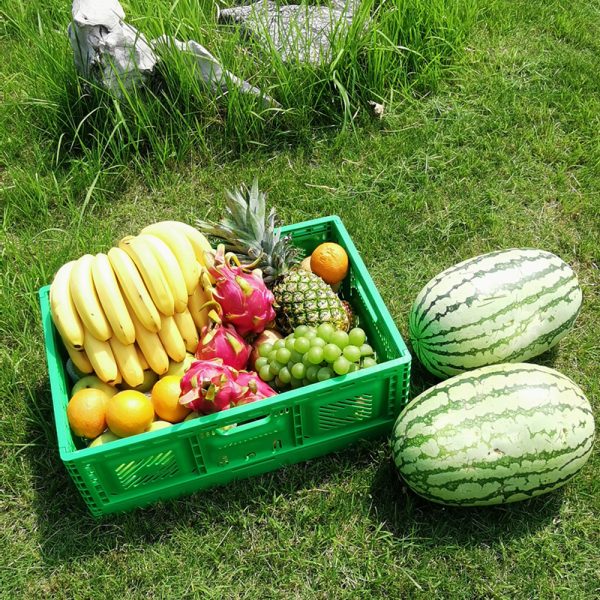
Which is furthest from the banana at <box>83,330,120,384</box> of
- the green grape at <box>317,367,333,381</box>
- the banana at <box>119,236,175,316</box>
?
the green grape at <box>317,367,333,381</box>

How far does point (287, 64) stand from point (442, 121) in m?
1.13

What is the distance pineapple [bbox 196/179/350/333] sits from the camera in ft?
10.4

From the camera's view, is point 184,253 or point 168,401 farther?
point 184,253

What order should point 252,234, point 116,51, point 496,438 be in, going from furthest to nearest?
point 116,51 < point 252,234 < point 496,438

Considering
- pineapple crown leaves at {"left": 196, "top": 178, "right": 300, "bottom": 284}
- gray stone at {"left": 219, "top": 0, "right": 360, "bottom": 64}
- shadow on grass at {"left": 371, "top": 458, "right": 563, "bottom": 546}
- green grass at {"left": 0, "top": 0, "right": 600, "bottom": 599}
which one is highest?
gray stone at {"left": 219, "top": 0, "right": 360, "bottom": 64}

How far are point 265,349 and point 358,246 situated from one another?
118 centimetres

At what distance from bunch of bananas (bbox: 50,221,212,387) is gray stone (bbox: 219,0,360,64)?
1.98 metres

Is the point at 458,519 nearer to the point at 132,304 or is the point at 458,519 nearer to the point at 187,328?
the point at 187,328

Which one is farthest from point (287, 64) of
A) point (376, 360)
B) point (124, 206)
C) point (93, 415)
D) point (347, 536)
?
point (347, 536)

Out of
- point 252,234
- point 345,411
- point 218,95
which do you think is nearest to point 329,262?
point 252,234

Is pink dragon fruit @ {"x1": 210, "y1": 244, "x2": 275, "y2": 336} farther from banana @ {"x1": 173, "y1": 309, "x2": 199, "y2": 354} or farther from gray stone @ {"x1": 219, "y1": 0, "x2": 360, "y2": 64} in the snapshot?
gray stone @ {"x1": 219, "y1": 0, "x2": 360, "y2": 64}

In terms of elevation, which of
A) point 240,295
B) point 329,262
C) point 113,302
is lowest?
point 329,262

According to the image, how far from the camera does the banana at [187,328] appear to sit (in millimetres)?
3066

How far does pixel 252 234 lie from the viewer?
326 centimetres
